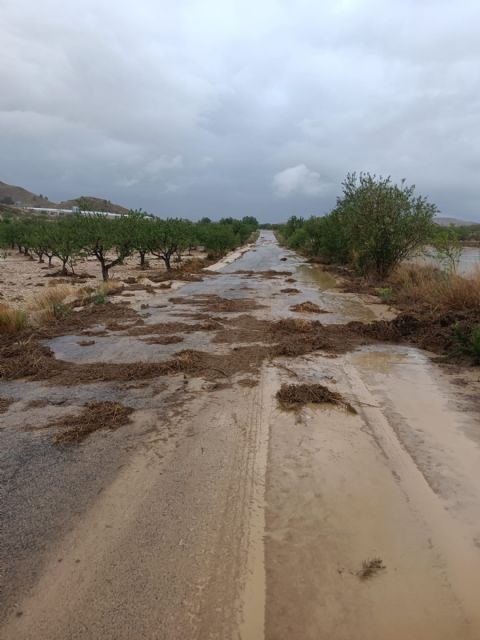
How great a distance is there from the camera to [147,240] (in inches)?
1075

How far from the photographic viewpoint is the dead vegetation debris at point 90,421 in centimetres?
473

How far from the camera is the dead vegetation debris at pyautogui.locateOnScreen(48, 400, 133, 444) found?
4.73 meters

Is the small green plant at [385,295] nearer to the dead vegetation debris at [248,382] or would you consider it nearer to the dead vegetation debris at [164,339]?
the dead vegetation debris at [164,339]

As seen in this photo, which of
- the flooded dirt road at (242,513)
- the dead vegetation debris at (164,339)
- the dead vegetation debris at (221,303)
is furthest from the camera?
the dead vegetation debris at (221,303)

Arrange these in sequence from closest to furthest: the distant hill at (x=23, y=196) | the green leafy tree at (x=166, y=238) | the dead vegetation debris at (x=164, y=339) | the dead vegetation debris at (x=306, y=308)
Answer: the dead vegetation debris at (x=164, y=339)
the dead vegetation debris at (x=306, y=308)
the green leafy tree at (x=166, y=238)
the distant hill at (x=23, y=196)

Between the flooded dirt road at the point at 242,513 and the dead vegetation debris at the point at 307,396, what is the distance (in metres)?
0.15

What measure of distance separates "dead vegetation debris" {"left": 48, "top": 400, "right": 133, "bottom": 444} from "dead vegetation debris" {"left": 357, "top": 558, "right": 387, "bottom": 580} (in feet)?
10.1

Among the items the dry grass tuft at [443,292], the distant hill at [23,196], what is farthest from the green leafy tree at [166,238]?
the distant hill at [23,196]

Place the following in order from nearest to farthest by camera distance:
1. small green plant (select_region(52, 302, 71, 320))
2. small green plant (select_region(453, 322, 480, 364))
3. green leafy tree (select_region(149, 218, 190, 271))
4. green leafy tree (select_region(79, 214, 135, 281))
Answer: small green plant (select_region(453, 322, 480, 364))
small green plant (select_region(52, 302, 71, 320))
green leafy tree (select_region(79, 214, 135, 281))
green leafy tree (select_region(149, 218, 190, 271))

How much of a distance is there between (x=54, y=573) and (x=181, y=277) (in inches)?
801

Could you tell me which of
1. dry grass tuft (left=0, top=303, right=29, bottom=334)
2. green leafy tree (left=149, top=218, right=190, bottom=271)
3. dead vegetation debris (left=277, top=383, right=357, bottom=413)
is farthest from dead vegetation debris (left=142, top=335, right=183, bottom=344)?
green leafy tree (left=149, top=218, right=190, bottom=271)

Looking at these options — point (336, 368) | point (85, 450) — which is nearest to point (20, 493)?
point (85, 450)

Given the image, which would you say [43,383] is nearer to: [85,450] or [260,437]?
[85,450]

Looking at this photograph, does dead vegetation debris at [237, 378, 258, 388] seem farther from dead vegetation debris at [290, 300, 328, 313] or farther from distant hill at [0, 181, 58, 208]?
distant hill at [0, 181, 58, 208]
